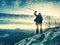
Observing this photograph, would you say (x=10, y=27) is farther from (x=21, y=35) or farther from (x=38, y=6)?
(x=38, y=6)

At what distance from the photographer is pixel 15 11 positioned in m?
4.47

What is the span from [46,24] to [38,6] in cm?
43

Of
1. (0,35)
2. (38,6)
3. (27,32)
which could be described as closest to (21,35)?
(27,32)

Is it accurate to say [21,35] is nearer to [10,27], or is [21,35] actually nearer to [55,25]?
[10,27]

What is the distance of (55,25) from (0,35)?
122cm

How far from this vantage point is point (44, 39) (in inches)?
173

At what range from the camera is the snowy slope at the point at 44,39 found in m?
4.37

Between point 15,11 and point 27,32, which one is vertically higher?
point 15,11

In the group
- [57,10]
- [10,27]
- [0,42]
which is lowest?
[0,42]

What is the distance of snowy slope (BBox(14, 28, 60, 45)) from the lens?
14.3 ft

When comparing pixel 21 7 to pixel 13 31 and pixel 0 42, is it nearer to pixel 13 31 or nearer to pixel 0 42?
pixel 13 31

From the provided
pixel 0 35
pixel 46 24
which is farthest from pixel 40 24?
pixel 0 35

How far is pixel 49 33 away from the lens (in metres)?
4.41

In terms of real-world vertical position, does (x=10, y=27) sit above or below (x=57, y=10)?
below
